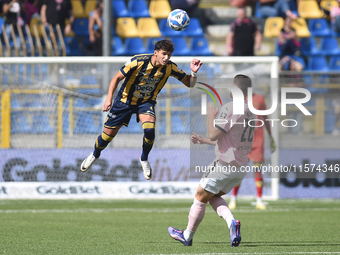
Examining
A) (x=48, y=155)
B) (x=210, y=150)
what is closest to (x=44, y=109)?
(x=48, y=155)

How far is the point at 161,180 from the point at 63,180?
1.92 m

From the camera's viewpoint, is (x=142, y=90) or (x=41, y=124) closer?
(x=142, y=90)

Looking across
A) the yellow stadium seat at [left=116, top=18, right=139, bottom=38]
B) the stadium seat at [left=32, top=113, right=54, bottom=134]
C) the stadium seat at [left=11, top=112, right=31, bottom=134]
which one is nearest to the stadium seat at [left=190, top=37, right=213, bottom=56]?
the yellow stadium seat at [left=116, top=18, right=139, bottom=38]

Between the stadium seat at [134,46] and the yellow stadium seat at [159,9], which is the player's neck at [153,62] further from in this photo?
the yellow stadium seat at [159,9]

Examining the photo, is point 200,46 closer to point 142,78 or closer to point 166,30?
point 166,30

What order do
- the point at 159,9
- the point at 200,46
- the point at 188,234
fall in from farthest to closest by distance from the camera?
the point at 159,9
the point at 200,46
the point at 188,234

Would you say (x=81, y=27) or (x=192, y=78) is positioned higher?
(x=81, y=27)

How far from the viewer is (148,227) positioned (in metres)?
7.34

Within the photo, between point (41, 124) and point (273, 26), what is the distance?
8.12m

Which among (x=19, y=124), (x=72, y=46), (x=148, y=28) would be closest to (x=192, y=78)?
(x=19, y=124)

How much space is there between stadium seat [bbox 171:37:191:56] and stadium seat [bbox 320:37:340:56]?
3828mm

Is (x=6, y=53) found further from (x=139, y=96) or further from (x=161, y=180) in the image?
(x=139, y=96)

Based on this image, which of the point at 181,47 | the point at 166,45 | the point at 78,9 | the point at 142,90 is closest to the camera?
the point at 166,45

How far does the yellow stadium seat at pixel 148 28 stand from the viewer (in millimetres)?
15562
